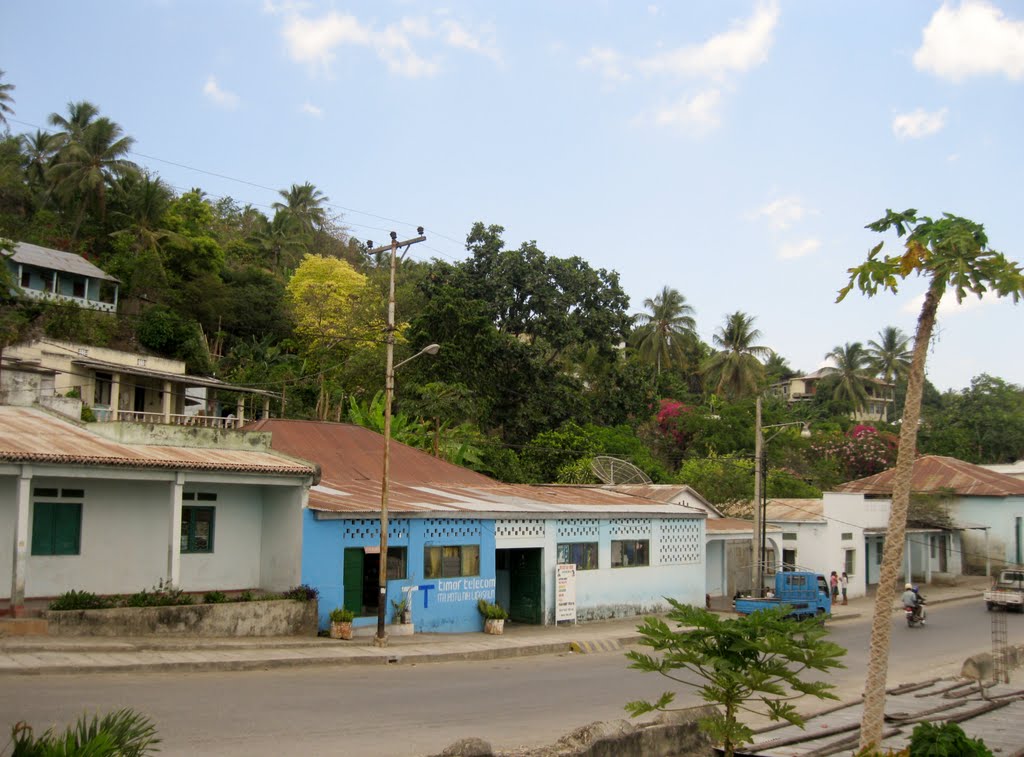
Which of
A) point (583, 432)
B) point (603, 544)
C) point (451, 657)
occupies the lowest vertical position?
point (451, 657)

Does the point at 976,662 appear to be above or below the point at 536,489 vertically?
below

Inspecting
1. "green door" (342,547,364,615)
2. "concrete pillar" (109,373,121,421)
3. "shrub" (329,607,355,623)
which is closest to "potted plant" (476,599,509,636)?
"green door" (342,547,364,615)

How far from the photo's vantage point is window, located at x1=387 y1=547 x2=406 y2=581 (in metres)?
23.8

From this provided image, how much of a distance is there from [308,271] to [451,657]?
42.0m

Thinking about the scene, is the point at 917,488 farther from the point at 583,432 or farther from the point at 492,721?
the point at 492,721

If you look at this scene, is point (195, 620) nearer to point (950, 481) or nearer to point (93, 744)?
point (93, 744)

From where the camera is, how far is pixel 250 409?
160 feet

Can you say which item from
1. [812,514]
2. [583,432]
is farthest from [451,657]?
[583,432]

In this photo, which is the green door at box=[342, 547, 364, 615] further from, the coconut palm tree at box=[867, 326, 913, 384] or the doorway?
the coconut palm tree at box=[867, 326, 913, 384]

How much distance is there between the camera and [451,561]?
25.1 metres

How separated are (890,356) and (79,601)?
7104 cm

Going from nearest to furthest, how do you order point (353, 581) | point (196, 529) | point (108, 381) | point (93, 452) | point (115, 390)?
1. point (93, 452)
2. point (196, 529)
3. point (353, 581)
4. point (115, 390)
5. point (108, 381)

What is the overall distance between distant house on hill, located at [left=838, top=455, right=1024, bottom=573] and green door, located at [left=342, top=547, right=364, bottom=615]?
107ft

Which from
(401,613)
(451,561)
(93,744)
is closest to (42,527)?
(401,613)
